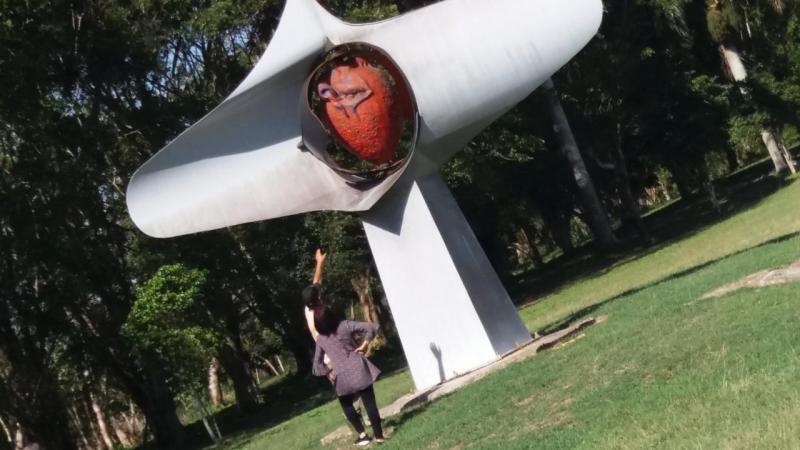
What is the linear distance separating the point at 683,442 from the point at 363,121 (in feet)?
24.8

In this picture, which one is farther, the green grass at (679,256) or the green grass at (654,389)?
the green grass at (679,256)

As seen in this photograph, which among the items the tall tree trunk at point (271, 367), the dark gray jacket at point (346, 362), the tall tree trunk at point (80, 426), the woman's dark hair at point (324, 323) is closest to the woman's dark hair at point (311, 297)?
the woman's dark hair at point (324, 323)

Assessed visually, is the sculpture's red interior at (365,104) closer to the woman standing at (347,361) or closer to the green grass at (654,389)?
the green grass at (654,389)

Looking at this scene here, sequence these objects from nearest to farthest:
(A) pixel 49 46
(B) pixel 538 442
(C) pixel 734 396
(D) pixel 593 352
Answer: (C) pixel 734 396 < (B) pixel 538 442 < (D) pixel 593 352 < (A) pixel 49 46

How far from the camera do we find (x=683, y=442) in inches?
246

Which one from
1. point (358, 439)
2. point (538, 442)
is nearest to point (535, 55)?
point (358, 439)

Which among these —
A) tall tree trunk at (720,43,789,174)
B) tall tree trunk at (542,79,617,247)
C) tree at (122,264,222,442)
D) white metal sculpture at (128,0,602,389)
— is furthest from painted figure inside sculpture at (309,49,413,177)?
tall tree trunk at (720,43,789,174)

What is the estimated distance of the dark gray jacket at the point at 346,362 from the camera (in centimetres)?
977

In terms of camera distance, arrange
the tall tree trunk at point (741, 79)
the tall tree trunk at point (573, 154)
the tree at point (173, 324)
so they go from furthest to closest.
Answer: the tall tree trunk at point (741, 79), the tall tree trunk at point (573, 154), the tree at point (173, 324)

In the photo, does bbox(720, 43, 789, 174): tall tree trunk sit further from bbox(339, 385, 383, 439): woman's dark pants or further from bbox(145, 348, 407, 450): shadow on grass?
bbox(339, 385, 383, 439): woman's dark pants

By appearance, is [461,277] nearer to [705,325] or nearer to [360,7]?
[705,325]

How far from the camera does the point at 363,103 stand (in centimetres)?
1305

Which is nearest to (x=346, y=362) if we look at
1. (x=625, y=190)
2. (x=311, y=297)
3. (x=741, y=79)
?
(x=311, y=297)

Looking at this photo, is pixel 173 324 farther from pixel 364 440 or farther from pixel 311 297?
pixel 311 297
